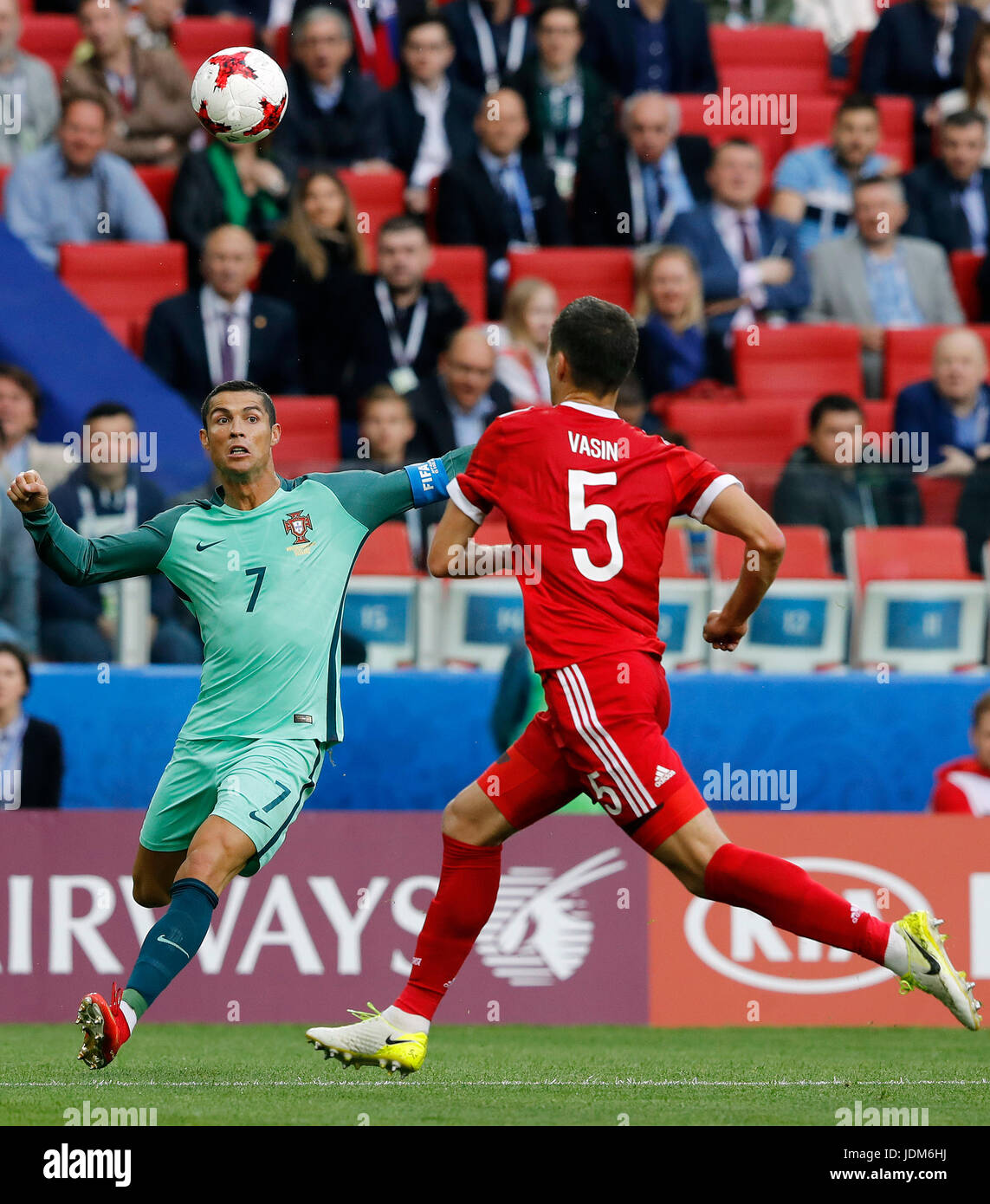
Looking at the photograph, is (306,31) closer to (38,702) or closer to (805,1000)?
(38,702)

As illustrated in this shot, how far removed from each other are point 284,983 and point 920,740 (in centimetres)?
322

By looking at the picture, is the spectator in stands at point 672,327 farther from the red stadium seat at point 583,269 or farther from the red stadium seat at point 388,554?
the red stadium seat at point 388,554

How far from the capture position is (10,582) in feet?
28.8

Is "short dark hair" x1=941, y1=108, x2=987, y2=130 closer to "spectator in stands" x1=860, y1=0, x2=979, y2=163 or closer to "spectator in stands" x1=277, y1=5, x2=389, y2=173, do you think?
"spectator in stands" x1=860, y1=0, x2=979, y2=163

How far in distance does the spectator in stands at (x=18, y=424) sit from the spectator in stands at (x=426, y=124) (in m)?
3.37

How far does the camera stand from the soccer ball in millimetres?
7930

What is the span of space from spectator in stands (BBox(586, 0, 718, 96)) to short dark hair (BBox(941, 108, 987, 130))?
1716 mm

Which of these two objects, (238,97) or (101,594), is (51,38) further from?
(101,594)

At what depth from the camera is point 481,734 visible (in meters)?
9.16

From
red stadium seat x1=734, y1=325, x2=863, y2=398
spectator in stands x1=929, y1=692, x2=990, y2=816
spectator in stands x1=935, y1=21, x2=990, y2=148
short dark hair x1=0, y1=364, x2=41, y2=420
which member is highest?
spectator in stands x1=935, y1=21, x2=990, y2=148

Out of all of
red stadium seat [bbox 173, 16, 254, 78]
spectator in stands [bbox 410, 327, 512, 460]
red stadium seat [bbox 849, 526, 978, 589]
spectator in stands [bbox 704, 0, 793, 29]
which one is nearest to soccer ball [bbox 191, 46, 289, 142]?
spectator in stands [bbox 410, 327, 512, 460]

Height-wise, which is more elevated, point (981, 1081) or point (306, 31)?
point (306, 31)

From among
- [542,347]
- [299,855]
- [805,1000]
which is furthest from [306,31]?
[805,1000]

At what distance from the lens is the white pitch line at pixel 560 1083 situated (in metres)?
5.76
